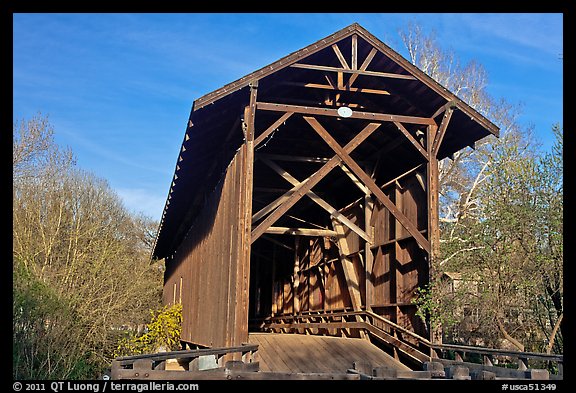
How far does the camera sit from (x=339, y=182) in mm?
14359

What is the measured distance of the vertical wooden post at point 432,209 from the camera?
9969 mm

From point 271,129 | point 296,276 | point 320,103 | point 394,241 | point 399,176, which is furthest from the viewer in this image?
point 296,276

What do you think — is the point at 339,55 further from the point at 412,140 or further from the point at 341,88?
the point at 412,140

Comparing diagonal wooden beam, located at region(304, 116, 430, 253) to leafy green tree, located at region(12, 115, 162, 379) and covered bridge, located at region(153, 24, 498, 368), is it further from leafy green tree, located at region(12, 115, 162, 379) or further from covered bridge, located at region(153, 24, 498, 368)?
leafy green tree, located at region(12, 115, 162, 379)

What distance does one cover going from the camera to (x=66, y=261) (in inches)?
613

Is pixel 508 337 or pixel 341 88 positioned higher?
pixel 341 88

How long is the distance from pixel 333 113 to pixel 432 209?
2.34 metres

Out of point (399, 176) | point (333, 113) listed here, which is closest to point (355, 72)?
point (333, 113)

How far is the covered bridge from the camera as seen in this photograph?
32.1ft

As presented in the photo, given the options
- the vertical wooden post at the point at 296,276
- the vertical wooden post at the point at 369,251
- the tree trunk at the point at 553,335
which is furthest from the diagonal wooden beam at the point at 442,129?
the vertical wooden post at the point at 296,276

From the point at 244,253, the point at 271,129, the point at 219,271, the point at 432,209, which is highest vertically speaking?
the point at 271,129

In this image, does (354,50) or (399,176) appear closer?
(354,50)
